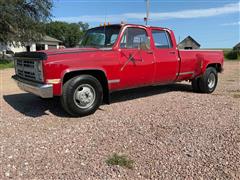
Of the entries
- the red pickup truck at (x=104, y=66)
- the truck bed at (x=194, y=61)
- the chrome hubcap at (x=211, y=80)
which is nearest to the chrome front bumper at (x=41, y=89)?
the red pickup truck at (x=104, y=66)

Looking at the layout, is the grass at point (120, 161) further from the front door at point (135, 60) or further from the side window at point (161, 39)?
the side window at point (161, 39)

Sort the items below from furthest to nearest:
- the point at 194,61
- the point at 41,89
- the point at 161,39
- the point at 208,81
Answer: the point at 208,81
the point at 194,61
the point at 161,39
the point at 41,89

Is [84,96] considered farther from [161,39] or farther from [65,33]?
[65,33]

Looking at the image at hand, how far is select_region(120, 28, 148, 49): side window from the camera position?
237 inches

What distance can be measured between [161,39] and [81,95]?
9.51 feet

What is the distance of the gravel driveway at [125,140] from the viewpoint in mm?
3312

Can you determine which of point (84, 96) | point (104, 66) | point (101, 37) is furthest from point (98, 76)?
point (101, 37)

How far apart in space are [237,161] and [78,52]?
3485 millimetres

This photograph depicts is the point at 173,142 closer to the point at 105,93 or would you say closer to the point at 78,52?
the point at 105,93

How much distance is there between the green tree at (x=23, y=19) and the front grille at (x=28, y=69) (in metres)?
18.9

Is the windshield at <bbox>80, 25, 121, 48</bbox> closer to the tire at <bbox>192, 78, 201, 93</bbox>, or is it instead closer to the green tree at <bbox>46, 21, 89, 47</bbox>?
the tire at <bbox>192, 78, 201, 93</bbox>

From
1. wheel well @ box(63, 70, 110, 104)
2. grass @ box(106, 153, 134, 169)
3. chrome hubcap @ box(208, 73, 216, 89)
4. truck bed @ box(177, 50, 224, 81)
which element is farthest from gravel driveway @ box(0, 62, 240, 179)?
chrome hubcap @ box(208, 73, 216, 89)

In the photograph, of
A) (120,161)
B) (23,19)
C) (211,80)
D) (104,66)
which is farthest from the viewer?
(23,19)

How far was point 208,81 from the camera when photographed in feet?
26.7
